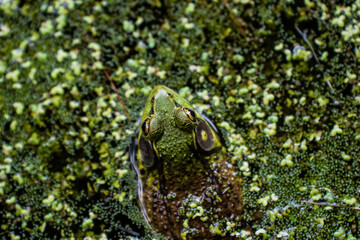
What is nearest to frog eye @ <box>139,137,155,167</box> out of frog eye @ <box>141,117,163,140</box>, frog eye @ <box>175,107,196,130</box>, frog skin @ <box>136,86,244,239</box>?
frog skin @ <box>136,86,244,239</box>

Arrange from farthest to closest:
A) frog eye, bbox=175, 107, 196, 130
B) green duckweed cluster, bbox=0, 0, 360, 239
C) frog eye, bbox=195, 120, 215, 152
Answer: green duckweed cluster, bbox=0, 0, 360, 239 < frog eye, bbox=195, 120, 215, 152 < frog eye, bbox=175, 107, 196, 130

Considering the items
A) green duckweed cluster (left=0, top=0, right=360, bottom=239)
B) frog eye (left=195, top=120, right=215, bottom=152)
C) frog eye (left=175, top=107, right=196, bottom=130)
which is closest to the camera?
frog eye (left=175, top=107, right=196, bottom=130)

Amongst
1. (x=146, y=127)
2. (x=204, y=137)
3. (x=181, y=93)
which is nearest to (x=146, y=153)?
(x=146, y=127)

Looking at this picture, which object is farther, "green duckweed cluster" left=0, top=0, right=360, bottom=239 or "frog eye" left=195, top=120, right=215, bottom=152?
"green duckweed cluster" left=0, top=0, right=360, bottom=239

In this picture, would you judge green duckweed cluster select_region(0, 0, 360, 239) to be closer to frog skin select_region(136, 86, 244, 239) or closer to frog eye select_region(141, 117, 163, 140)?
frog skin select_region(136, 86, 244, 239)

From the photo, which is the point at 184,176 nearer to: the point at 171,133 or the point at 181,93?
the point at 171,133

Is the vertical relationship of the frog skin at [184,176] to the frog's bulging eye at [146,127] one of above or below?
below

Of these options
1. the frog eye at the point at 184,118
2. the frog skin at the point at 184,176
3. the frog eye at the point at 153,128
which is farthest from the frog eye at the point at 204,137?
the frog eye at the point at 153,128

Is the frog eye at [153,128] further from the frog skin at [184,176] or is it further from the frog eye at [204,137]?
the frog eye at [204,137]
